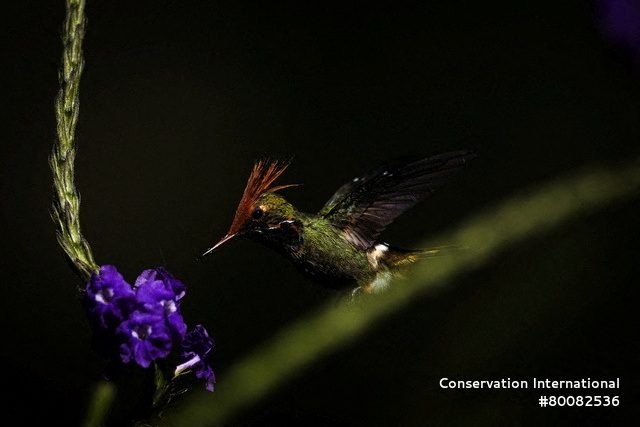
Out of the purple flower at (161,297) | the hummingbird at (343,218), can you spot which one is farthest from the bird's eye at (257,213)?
the purple flower at (161,297)

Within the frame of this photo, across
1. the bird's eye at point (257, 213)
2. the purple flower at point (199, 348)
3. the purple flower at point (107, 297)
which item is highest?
the bird's eye at point (257, 213)

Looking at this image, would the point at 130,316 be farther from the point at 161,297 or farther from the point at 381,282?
the point at 381,282

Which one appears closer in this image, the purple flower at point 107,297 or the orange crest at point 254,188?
the purple flower at point 107,297

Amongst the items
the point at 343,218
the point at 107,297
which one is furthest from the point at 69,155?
the point at 343,218

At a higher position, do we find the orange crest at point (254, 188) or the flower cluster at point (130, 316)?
the orange crest at point (254, 188)

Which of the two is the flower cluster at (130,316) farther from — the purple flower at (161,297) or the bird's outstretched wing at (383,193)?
the bird's outstretched wing at (383,193)

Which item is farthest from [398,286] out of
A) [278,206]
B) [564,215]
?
[564,215]

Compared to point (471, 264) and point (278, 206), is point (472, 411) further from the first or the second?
point (278, 206)
